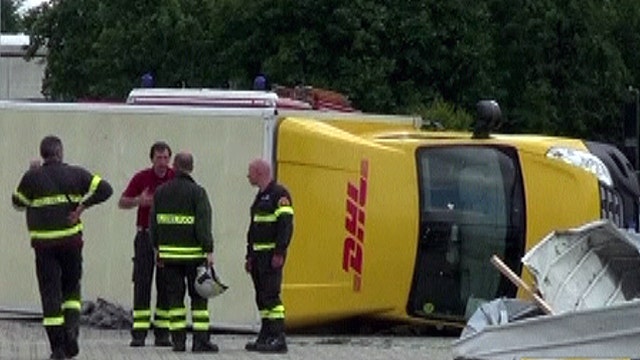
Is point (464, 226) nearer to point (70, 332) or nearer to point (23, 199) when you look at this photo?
point (70, 332)

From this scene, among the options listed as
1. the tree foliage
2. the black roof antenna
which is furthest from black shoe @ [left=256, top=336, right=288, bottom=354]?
the tree foliage

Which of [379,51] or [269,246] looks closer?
[269,246]

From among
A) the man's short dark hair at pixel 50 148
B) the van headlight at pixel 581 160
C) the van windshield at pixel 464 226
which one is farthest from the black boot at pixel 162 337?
the van headlight at pixel 581 160

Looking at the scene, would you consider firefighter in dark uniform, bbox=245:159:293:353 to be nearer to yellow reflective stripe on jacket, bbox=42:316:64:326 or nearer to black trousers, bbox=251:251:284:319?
black trousers, bbox=251:251:284:319

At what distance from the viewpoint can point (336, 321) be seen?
1769 centimetres

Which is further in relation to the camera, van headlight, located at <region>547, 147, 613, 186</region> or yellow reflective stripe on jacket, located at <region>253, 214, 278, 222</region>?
van headlight, located at <region>547, 147, 613, 186</region>

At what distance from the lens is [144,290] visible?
16.2 m

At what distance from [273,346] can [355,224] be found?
6.71ft

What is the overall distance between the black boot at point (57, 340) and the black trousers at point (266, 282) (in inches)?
76.2

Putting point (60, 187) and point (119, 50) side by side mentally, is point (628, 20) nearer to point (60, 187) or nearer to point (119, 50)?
point (119, 50)

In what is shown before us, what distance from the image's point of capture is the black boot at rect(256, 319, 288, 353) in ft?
50.6

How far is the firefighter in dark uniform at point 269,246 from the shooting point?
1526cm

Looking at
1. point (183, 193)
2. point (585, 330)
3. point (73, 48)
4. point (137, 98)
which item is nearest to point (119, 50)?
point (73, 48)

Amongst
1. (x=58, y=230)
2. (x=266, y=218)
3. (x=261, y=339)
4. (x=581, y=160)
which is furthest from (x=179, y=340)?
(x=581, y=160)
